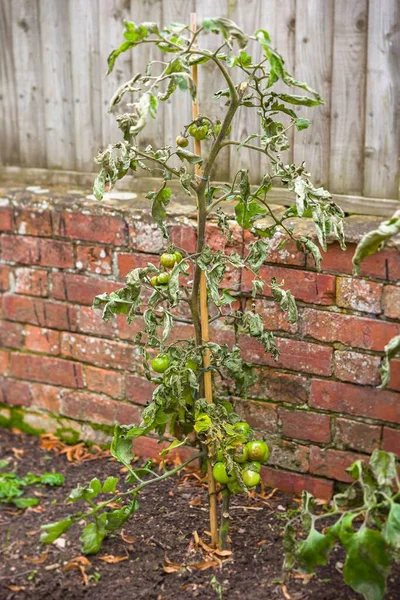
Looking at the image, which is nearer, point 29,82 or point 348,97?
point 348,97

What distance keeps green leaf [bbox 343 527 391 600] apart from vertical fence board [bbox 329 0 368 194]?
46.3 inches

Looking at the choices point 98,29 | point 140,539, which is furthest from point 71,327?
point 98,29

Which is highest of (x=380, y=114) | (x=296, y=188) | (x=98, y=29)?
(x=98, y=29)

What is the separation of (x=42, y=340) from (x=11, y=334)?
142 mm

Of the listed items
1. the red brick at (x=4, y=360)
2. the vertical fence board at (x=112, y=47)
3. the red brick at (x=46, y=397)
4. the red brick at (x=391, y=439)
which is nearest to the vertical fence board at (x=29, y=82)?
the vertical fence board at (x=112, y=47)

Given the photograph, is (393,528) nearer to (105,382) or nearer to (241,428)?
(241,428)

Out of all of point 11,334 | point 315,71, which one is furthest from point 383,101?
point 11,334

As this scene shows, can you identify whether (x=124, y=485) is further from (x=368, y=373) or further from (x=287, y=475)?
(x=368, y=373)

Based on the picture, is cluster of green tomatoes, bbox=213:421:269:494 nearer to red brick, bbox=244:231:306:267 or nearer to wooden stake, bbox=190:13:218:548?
wooden stake, bbox=190:13:218:548

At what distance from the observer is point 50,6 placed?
2881 mm

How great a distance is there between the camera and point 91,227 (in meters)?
2.82

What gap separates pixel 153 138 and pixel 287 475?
1.19 m

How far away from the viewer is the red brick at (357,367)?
8.05 feet

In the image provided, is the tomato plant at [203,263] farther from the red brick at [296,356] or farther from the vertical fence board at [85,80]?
the vertical fence board at [85,80]
